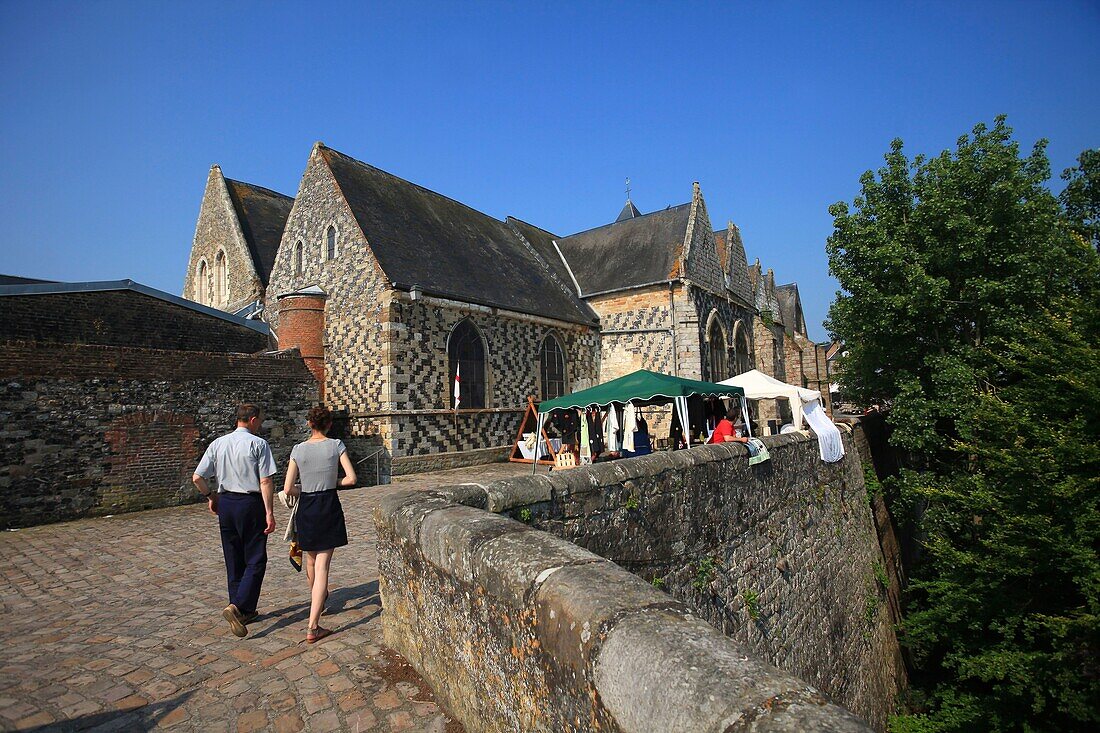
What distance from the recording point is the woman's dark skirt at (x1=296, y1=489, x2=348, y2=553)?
14.6 ft

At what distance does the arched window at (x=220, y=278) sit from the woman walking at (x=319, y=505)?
2483 centimetres

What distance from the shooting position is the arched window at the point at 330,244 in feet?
56.7

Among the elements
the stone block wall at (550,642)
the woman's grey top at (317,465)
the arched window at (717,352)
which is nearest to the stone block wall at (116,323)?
the woman's grey top at (317,465)

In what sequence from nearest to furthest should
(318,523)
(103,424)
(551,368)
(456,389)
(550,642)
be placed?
(550,642)
(318,523)
(103,424)
(456,389)
(551,368)

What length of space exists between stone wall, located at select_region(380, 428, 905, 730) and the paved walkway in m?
0.41

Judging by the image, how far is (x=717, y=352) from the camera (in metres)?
24.6

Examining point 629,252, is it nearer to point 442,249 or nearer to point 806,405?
point 442,249

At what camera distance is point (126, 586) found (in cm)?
611

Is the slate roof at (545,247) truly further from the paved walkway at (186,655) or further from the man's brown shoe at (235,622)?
the man's brown shoe at (235,622)

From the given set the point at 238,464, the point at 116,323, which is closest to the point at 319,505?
the point at 238,464

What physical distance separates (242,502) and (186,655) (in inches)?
45.2

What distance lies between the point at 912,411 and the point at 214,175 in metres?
29.2

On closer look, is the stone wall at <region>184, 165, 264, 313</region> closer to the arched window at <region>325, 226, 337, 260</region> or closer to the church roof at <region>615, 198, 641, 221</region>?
the arched window at <region>325, 226, 337, 260</region>

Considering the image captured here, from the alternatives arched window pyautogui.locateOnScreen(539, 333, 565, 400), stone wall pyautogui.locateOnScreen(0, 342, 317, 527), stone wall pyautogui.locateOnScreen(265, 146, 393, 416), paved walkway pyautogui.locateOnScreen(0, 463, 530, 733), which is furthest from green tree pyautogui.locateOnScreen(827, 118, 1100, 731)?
stone wall pyautogui.locateOnScreen(0, 342, 317, 527)
